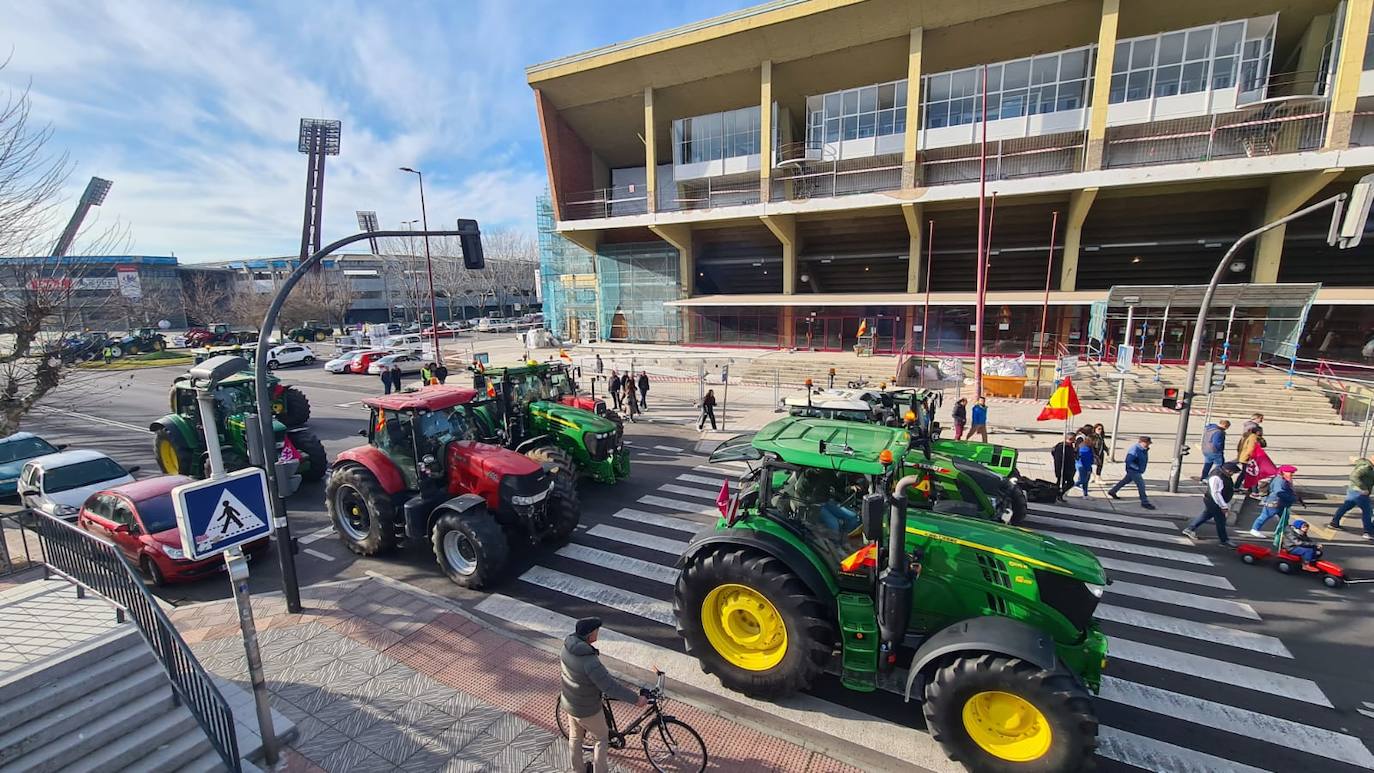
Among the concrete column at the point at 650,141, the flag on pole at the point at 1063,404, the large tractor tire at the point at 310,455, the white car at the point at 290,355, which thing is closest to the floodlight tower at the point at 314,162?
the white car at the point at 290,355

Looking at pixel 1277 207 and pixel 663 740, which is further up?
pixel 1277 207

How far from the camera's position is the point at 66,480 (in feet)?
29.8

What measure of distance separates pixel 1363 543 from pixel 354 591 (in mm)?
14949

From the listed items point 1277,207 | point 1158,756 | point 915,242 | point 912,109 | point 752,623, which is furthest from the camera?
point 915,242

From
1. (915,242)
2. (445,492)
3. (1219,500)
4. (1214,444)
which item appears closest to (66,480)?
(445,492)

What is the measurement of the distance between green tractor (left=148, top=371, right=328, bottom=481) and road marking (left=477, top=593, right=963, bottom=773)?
→ 7726mm

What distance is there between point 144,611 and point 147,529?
12.4 ft

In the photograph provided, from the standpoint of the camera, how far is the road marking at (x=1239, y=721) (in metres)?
4.50

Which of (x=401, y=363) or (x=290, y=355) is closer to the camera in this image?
(x=401, y=363)

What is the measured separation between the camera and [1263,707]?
501 centimetres

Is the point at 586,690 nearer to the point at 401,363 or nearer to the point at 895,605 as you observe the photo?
the point at 895,605

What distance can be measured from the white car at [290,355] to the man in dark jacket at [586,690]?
35.0 m

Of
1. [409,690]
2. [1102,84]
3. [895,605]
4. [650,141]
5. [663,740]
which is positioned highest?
[650,141]

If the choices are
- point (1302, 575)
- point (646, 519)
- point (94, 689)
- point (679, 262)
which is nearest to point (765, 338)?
point (679, 262)
